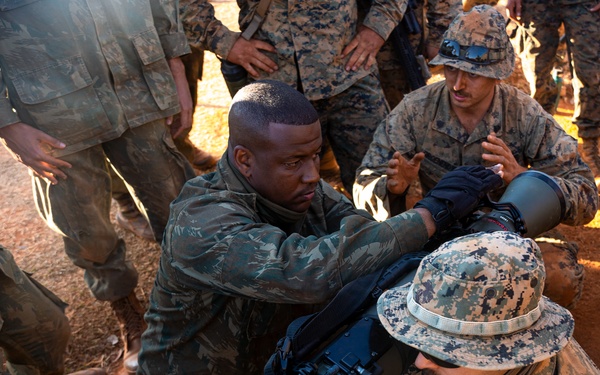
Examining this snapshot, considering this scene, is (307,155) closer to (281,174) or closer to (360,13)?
(281,174)

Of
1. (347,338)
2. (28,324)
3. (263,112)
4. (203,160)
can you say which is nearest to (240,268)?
(347,338)

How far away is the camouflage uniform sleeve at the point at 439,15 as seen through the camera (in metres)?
4.41

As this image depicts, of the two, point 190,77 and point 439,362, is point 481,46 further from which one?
point 190,77

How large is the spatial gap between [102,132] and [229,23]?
570 centimetres

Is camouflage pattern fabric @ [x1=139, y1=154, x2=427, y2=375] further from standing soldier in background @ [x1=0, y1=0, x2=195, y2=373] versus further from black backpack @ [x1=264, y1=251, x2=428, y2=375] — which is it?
standing soldier in background @ [x1=0, y1=0, x2=195, y2=373]

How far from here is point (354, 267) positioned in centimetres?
216

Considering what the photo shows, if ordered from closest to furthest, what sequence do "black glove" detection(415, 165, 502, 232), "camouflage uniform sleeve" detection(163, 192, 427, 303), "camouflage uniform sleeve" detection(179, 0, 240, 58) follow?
"camouflage uniform sleeve" detection(163, 192, 427, 303)
"black glove" detection(415, 165, 502, 232)
"camouflage uniform sleeve" detection(179, 0, 240, 58)

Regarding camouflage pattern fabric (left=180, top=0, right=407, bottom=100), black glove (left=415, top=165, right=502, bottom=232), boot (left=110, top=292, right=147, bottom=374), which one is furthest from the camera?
camouflage pattern fabric (left=180, top=0, right=407, bottom=100)

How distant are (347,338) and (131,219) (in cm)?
321

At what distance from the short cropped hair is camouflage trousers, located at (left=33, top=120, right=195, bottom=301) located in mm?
1210

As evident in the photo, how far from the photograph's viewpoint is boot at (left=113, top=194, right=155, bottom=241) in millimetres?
4771

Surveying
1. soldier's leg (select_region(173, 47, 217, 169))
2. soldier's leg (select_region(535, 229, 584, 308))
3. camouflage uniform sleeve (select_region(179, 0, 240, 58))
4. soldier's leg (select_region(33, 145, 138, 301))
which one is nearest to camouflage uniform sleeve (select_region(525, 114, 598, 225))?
soldier's leg (select_region(535, 229, 584, 308))

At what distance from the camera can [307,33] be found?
3975 millimetres

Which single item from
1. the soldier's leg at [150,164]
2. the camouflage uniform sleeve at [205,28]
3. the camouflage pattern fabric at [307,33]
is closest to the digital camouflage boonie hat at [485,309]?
the soldier's leg at [150,164]
